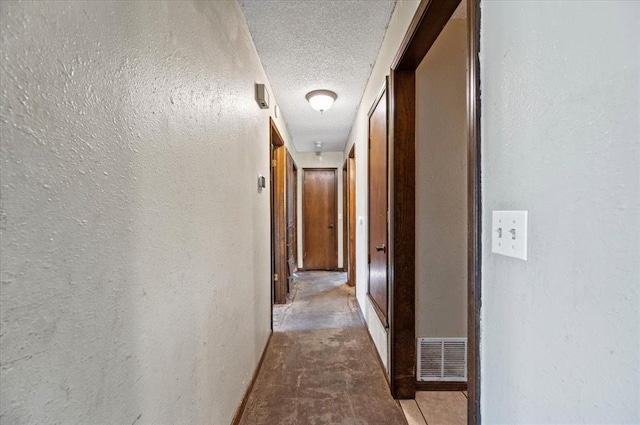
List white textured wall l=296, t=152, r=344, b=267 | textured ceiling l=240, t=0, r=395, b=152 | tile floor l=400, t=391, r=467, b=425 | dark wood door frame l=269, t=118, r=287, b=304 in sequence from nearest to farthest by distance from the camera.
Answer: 1. tile floor l=400, t=391, r=467, b=425
2. textured ceiling l=240, t=0, r=395, b=152
3. dark wood door frame l=269, t=118, r=287, b=304
4. white textured wall l=296, t=152, r=344, b=267

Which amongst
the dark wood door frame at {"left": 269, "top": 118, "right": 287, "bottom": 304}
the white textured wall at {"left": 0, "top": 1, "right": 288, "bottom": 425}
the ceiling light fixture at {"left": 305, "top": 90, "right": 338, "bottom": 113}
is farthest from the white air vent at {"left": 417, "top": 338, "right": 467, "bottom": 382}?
the ceiling light fixture at {"left": 305, "top": 90, "right": 338, "bottom": 113}

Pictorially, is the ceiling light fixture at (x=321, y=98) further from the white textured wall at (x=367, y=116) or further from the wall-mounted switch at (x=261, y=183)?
the wall-mounted switch at (x=261, y=183)

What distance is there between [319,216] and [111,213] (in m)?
5.03

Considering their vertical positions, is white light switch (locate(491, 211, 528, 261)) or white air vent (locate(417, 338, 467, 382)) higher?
white light switch (locate(491, 211, 528, 261))

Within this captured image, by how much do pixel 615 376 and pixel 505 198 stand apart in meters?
0.39

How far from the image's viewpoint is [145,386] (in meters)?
0.78

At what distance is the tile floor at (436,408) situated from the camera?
1.59 m

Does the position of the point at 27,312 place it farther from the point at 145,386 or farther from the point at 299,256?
the point at 299,256

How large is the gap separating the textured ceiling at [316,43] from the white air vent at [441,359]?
80.5 inches

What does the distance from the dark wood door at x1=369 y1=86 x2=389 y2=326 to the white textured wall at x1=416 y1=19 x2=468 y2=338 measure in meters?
0.26

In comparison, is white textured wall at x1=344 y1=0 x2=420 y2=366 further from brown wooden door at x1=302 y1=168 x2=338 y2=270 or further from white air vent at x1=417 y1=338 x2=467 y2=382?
brown wooden door at x1=302 y1=168 x2=338 y2=270

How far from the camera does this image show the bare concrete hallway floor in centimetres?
165

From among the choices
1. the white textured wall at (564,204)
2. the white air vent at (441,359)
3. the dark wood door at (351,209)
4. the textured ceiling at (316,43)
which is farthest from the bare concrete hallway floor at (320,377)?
the textured ceiling at (316,43)

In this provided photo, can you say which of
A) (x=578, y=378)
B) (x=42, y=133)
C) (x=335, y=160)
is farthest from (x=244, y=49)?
(x=335, y=160)
